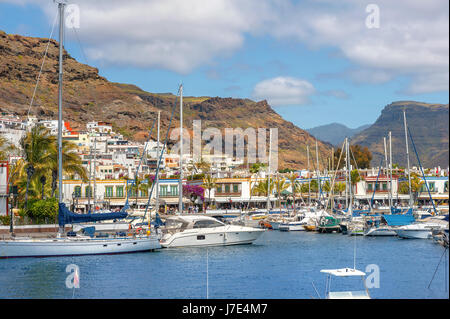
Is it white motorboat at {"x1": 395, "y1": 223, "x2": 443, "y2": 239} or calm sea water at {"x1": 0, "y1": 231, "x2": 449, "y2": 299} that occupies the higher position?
white motorboat at {"x1": 395, "y1": 223, "x2": 443, "y2": 239}

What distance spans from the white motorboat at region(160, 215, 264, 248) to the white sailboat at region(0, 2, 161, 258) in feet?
8.96

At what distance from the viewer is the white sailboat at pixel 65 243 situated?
43.2m

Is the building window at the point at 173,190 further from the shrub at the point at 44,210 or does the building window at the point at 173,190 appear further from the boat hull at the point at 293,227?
the shrub at the point at 44,210

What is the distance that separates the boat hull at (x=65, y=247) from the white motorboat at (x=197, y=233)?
3967mm

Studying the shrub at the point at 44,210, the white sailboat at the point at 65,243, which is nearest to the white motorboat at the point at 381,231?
the white sailboat at the point at 65,243

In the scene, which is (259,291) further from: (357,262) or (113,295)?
(357,262)

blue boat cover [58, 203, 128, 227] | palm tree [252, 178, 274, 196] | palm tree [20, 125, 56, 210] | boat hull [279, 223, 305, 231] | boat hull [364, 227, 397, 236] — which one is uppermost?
palm tree [20, 125, 56, 210]

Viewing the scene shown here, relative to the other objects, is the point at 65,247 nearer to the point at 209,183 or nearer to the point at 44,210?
the point at 44,210

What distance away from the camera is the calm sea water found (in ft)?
103

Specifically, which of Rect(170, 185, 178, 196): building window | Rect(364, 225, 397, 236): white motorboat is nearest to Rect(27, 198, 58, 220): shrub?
Rect(364, 225, 397, 236): white motorboat

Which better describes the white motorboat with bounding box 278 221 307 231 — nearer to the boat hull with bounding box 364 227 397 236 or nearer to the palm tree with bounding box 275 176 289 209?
the boat hull with bounding box 364 227 397 236
